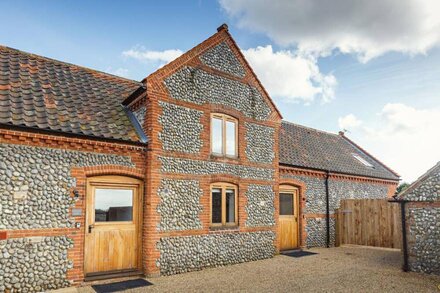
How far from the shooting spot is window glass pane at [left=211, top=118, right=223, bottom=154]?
1208 cm

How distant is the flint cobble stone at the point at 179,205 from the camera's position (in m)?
10.2

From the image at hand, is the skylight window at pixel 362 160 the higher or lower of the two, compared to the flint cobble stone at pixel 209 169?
higher

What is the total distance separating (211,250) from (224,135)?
165 inches

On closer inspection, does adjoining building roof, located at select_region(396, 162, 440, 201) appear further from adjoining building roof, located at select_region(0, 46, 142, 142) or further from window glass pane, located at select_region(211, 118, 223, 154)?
adjoining building roof, located at select_region(0, 46, 142, 142)

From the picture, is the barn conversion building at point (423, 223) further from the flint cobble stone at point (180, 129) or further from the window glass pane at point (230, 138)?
the flint cobble stone at point (180, 129)

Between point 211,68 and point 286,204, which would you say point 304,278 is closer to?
point 286,204

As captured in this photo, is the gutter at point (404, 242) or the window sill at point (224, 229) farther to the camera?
the window sill at point (224, 229)

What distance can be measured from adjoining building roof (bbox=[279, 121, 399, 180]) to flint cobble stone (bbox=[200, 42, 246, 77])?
181 inches

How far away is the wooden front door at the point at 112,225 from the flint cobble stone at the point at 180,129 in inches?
66.7

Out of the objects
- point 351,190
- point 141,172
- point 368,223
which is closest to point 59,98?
point 141,172

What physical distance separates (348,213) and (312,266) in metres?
6.53

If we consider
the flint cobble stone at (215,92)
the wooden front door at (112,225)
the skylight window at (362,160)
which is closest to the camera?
the wooden front door at (112,225)

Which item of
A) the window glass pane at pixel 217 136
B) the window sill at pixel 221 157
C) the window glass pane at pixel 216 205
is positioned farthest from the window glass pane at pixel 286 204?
the window glass pane at pixel 217 136

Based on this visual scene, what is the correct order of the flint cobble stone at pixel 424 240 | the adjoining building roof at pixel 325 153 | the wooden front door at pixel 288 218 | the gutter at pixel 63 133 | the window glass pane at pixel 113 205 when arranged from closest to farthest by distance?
the gutter at pixel 63 133 → the window glass pane at pixel 113 205 → the flint cobble stone at pixel 424 240 → the wooden front door at pixel 288 218 → the adjoining building roof at pixel 325 153
